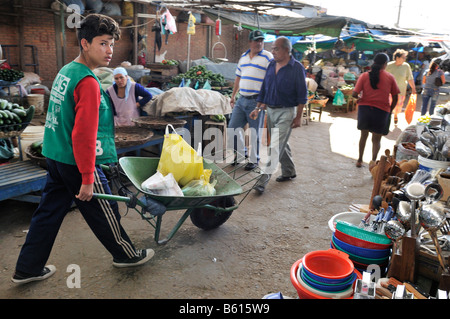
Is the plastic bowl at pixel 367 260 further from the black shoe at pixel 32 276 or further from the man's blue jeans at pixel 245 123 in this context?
the man's blue jeans at pixel 245 123

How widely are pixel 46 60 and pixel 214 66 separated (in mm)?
4988

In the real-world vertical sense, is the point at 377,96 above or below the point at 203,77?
below

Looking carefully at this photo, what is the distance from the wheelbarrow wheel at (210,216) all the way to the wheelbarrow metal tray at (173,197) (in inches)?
10.7

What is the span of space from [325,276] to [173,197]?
144cm

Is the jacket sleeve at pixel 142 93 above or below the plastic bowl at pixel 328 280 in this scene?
above

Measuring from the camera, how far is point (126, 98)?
523cm

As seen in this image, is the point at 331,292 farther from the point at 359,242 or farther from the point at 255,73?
the point at 255,73

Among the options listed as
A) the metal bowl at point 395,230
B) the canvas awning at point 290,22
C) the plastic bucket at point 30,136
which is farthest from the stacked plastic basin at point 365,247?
the canvas awning at point 290,22

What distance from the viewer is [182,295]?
293 centimetres

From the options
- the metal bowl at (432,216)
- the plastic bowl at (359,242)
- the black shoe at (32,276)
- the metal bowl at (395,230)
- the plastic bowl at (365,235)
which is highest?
the metal bowl at (432,216)

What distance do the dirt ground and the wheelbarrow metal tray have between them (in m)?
0.61

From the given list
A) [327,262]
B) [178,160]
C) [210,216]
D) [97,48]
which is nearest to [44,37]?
[210,216]

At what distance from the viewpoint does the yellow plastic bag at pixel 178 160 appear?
10.7 ft
